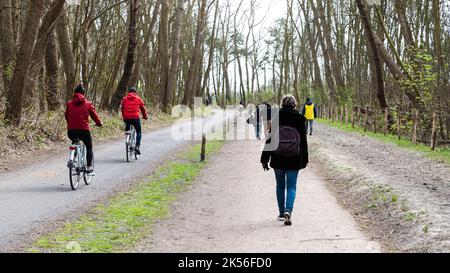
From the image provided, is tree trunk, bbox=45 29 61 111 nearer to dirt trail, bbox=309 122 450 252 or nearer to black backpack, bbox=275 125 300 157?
dirt trail, bbox=309 122 450 252

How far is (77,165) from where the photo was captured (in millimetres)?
11742

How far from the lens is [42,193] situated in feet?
36.9

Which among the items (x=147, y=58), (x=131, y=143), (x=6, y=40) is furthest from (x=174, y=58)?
(x=131, y=143)

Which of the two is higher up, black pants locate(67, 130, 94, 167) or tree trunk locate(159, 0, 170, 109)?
tree trunk locate(159, 0, 170, 109)

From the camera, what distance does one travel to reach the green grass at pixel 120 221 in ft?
24.4

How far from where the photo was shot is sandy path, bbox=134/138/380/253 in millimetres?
7584

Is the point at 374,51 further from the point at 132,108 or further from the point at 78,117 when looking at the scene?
the point at 78,117

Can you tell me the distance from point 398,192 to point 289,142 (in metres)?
3.29

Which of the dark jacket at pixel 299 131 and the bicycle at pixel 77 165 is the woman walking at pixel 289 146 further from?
the bicycle at pixel 77 165

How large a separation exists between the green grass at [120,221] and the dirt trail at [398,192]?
11.6 feet

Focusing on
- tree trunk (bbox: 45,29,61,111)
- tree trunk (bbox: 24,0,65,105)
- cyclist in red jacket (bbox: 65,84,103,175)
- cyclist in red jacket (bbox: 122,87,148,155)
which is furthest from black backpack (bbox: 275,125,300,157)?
tree trunk (bbox: 45,29,61,111)

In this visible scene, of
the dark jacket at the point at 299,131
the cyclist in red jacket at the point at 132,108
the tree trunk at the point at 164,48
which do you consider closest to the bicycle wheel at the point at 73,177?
the dark jacket at the point at 299,131

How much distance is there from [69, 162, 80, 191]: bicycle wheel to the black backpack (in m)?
4.61
